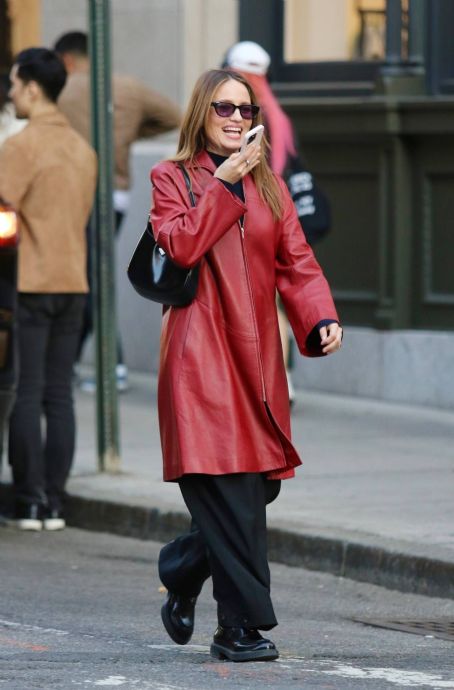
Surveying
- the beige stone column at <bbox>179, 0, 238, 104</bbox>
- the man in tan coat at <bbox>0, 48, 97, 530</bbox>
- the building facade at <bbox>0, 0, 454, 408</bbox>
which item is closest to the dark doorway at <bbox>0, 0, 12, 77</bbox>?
the building facade at <bbox>0, 0, 454, 408</bbox>

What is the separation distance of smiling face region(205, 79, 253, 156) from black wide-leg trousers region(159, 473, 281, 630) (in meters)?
0.98

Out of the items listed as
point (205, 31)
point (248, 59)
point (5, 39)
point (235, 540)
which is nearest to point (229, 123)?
point (235, 540)

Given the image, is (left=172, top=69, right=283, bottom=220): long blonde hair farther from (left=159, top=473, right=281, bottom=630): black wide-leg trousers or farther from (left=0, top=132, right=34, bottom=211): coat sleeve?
(left=0, top=132, right=34, bottom=211): coat sleeve

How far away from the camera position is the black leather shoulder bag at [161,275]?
558cm

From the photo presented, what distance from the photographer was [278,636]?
640cm

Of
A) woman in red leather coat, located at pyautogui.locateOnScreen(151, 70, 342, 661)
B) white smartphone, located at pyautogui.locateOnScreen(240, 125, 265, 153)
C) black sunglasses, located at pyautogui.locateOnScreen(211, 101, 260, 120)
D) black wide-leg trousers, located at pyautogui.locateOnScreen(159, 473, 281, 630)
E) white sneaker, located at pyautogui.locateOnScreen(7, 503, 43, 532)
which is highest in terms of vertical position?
black sunglasses, located at pyautogui.locateOnScreen(211, 101, 260, 120)

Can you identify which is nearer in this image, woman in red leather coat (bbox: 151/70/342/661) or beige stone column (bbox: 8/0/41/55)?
woman in red leather coat (bbox: 151/70/342/661)

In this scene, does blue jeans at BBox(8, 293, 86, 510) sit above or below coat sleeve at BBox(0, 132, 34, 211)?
below

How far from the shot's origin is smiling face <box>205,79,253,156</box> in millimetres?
5707

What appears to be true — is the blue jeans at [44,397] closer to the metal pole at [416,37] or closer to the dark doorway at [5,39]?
the metal pole at [416,37]

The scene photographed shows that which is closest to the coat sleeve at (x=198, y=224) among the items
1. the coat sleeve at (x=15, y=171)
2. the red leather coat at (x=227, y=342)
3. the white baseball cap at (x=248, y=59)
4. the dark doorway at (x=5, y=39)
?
the red leather coat at (x=227, y=342)

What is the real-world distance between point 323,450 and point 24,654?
443cm

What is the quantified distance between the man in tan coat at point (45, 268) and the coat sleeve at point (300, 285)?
8.98 feet

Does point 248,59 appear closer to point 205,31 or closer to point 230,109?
point 205,31
